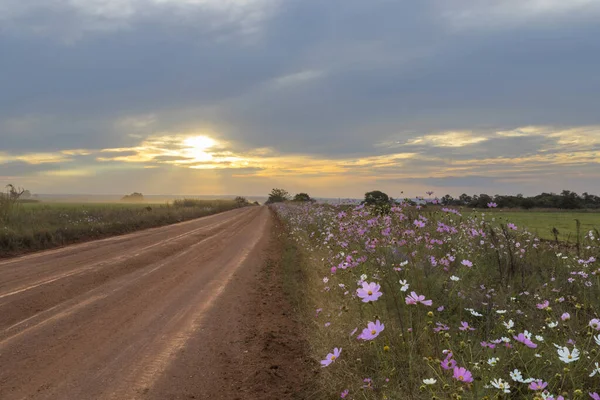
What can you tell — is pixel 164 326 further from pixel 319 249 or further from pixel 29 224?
pixel 29 224

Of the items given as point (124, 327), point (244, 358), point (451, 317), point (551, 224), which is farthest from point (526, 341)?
point (551, 224)

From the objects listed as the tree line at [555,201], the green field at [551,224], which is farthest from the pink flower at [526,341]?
the tree line at [555,201]

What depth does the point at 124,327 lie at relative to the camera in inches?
247

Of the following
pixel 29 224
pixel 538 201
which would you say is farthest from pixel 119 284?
pixel 538 201

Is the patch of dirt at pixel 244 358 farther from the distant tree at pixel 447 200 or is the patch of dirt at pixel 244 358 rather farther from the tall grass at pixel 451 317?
the distant tree at pixel 447 200

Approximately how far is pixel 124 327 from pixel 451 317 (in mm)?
5062

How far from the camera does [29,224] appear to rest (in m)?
17.2

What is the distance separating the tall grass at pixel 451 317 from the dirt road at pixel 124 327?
1.22 meters

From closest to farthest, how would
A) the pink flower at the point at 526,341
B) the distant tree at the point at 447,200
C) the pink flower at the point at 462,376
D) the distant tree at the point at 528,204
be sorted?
the pink flower at the point at 462,376, the pink flower at the point at 526,341, the distant tree at the point at 447,200, the distant tree at the point at 528,204

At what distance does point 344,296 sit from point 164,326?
3084mm

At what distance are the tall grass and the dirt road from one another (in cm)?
122

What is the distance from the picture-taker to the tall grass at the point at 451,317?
292cm

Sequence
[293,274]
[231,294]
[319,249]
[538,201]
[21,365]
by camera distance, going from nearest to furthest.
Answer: [21,365]
[231,294]
[293,274]
[319,249]
[538,201]

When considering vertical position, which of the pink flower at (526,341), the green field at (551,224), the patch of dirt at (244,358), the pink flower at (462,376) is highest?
the pink flower at (526,341)
